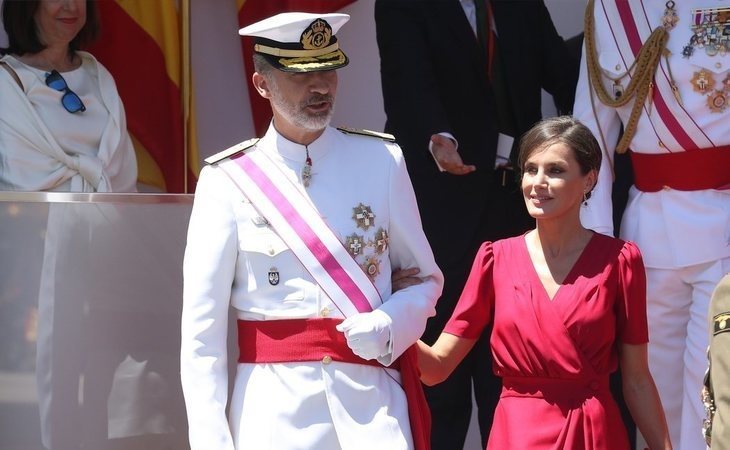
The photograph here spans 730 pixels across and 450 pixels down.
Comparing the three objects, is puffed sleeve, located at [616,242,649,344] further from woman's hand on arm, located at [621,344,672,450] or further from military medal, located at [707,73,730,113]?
military medal, located at [707,73,730,113]

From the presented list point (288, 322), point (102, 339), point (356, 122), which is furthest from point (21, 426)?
point (356, 122)

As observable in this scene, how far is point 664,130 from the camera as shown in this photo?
14.8 feet

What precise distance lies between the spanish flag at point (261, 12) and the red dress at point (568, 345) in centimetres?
206

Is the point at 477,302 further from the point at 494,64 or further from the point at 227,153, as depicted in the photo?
the point at 494,64

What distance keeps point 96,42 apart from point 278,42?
1904mm

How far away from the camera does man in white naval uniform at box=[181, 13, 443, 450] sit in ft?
10.9

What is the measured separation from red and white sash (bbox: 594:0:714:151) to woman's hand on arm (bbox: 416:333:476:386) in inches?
46.3

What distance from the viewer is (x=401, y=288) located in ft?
11.6

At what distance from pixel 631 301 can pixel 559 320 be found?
0.68 ft

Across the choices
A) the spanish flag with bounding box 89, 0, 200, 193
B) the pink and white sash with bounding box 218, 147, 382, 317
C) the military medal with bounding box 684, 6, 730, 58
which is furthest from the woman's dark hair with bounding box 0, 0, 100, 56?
the military medal with bounding box 684, 6, 730, 58

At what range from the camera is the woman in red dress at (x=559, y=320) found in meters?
3.53

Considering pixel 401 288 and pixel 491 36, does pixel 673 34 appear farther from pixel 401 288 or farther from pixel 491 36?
pixel 401 288

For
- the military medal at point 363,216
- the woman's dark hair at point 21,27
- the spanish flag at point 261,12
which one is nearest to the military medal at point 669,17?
the spanish flag at point 261,12

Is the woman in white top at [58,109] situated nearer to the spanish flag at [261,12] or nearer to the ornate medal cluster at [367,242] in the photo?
the spanish flag at [261,12]
